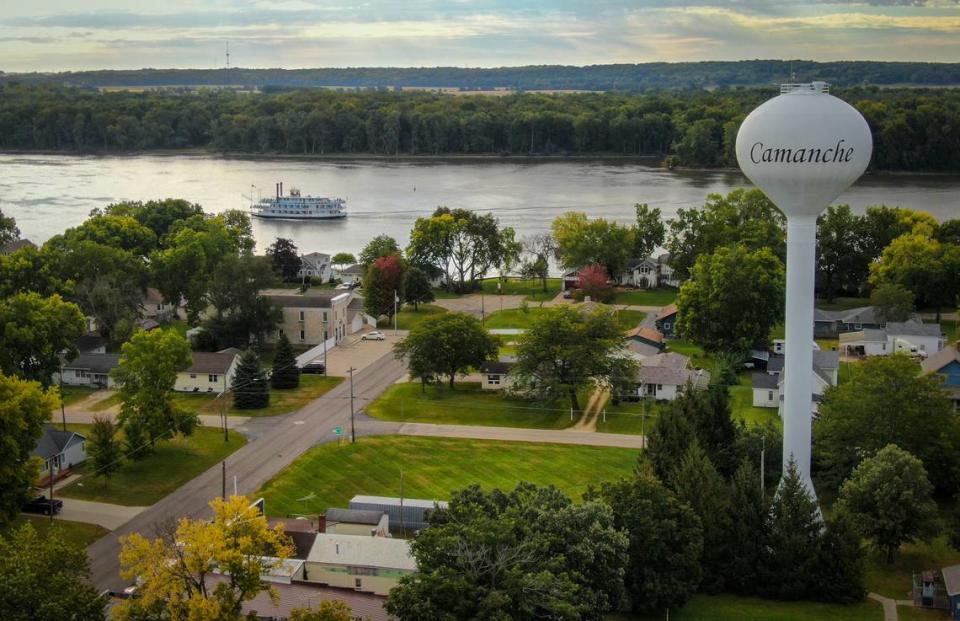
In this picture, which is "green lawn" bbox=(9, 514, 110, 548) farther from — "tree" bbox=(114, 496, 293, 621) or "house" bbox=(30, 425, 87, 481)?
"tree" bbox=(114, 496, 293, 621)

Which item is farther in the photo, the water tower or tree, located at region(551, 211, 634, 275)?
tree, located at region(551, 211, 634, 275)

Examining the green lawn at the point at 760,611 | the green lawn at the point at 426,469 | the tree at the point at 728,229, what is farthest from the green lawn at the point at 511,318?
the green lawn at the point at 760,611

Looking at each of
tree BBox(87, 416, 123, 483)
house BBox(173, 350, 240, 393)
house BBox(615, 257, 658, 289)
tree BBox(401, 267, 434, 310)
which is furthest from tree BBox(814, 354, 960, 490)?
house BBox(615, 257, 658, 289)

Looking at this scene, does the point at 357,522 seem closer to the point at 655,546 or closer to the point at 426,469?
the point at 426,469

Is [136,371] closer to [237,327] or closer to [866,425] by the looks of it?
[237,327]

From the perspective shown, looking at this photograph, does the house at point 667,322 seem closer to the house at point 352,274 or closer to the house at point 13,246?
the house at point 352,274

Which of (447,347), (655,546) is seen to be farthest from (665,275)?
(655,546)
